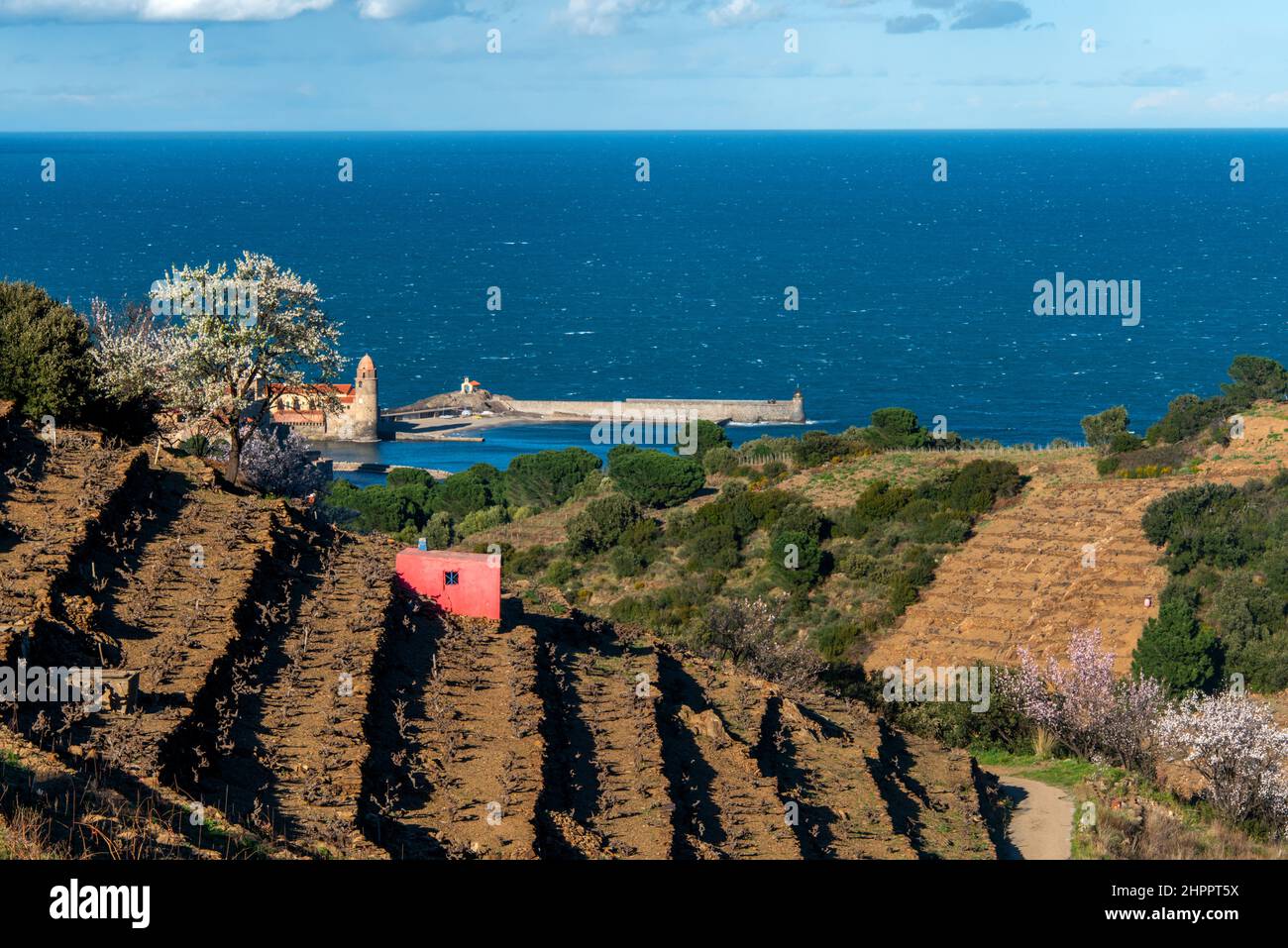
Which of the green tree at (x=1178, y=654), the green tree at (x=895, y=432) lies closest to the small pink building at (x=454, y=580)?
the green tree at (x=1178, y=654)

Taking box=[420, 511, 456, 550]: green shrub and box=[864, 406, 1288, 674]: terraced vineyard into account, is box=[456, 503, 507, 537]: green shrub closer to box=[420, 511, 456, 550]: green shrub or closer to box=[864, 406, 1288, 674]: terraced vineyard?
box=[420, 511, 456, 550]: green shrub

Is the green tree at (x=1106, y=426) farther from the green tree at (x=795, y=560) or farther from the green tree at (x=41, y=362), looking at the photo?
the green tree at (x=41, y=362)

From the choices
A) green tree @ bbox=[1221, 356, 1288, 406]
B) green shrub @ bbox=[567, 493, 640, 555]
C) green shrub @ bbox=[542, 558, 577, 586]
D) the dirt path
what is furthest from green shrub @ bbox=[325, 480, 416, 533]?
the dirt path

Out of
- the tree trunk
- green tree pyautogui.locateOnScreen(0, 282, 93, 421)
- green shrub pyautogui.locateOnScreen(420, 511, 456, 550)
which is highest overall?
green tree pyautogui.locateOnScreen(0, 282, 93, 421)

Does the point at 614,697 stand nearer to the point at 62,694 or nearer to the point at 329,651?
the point at 329,651

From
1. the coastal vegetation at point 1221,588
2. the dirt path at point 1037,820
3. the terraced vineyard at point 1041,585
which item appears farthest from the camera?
the terraced vineyard at point 1041,585
